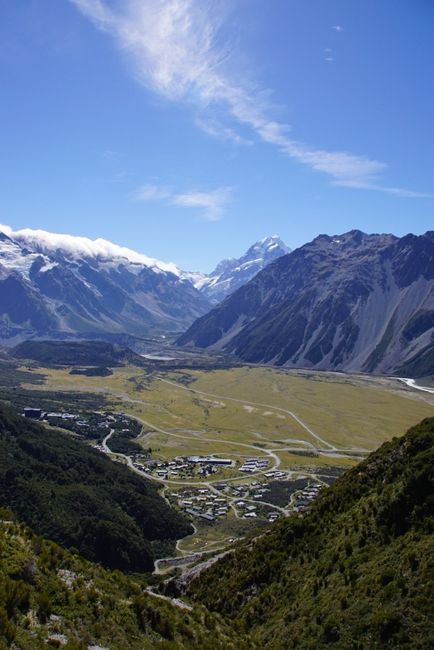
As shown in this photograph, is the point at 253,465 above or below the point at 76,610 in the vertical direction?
below

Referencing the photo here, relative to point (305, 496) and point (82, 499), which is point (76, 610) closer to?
point (82, 499)

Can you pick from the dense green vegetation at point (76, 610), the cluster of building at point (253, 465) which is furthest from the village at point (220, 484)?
the dense green vegetation at point (76, 610)

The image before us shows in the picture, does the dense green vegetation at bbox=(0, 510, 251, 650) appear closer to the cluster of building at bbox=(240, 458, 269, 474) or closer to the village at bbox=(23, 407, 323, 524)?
the village at bbox=(23, 407, 323, 524)

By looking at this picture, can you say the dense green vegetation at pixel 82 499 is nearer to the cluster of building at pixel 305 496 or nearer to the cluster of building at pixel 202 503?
the cluster of building at pixel 202 503

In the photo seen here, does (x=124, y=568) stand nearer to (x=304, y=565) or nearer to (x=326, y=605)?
(x=304, y=565)

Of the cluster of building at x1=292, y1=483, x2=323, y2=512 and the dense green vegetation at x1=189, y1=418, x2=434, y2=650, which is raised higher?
the dense green vegetation at x1=189, y1=418, x2=434, y2=650

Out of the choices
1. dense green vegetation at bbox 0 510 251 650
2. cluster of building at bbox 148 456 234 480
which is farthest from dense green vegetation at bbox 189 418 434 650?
cluster of building at bbox 148 456 234 480

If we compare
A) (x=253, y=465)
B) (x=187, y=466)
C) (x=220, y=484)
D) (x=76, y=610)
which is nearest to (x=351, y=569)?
(x=76, y=610)
